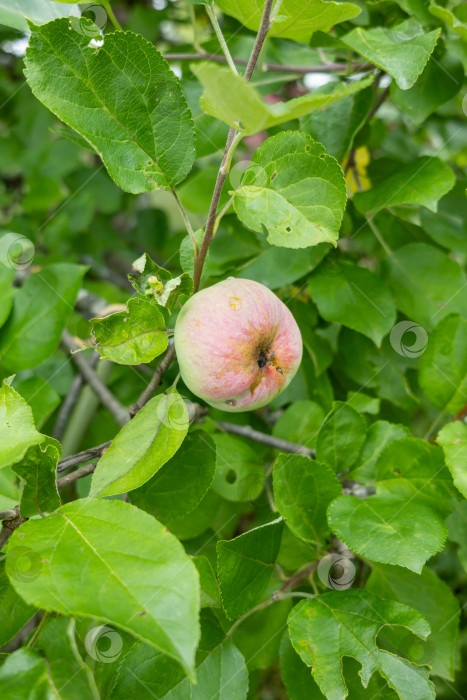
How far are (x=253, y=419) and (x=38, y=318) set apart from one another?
423 mm

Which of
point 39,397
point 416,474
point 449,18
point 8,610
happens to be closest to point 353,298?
point 416,474

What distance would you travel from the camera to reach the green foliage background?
56 centimetres

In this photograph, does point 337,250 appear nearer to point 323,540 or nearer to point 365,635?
point 323,540

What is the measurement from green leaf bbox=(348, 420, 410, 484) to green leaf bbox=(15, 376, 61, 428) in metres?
0.45

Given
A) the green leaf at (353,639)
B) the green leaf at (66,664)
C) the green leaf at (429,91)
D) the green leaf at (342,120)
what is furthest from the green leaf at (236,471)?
the green leaf at (429,91)

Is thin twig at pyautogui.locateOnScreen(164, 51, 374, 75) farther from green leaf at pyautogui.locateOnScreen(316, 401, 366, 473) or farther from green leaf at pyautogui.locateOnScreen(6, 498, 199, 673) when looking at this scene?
green leaf at pyautogui.locateOnScreen(6, 498, 199, 673)

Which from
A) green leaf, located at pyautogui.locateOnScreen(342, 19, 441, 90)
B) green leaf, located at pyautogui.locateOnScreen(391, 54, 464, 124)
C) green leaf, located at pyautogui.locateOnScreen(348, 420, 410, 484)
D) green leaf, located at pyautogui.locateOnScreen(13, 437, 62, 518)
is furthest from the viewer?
green leaf, located at pyautogui.locateOnScreen(391, 54, 464, 124)

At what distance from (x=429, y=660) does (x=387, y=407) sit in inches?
17.4

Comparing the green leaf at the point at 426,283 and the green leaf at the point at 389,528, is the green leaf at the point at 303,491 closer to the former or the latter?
the green leaf at the point at 389,528

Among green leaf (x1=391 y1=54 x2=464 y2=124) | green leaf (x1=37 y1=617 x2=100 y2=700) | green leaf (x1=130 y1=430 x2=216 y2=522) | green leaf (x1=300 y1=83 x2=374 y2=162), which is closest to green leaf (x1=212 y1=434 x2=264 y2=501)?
green leaf (x1=130 y1=430 x2=216 y2=522)

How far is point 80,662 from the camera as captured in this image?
55 cm

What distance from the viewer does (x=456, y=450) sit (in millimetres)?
719

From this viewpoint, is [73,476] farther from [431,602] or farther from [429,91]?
[429,91]

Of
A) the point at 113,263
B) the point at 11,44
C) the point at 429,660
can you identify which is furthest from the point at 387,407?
the point at 11,44
